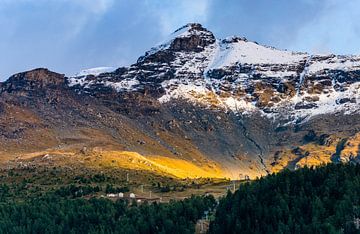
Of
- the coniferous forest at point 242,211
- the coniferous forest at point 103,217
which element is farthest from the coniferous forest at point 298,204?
the coniferous forest at point 103,217

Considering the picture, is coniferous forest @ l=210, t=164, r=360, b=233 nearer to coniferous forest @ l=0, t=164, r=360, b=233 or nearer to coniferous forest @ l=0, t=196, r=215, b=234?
coniferous forest @ l=0, t=164, r=360, b=233

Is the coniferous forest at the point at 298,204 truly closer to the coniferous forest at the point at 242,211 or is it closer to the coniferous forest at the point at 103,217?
the coniferous forest at the point at 242,211

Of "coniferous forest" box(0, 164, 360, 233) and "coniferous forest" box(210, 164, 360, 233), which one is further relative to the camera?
"coniferous forest" box(0, 164, 360, 233)

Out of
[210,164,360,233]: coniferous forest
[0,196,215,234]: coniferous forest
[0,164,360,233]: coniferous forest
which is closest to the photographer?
[210,164,360,233]: coniferous forest

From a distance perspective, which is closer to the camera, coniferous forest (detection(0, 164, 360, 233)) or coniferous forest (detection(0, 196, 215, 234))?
coniferous forest (detection(0, 164, 360, 233))

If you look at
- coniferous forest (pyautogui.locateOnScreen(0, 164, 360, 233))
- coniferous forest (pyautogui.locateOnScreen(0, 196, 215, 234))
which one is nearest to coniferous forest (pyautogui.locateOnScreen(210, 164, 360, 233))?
coniferous forest (pyautogui.locateOnScreen(0, 164, 360, 233))

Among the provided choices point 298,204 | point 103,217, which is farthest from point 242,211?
point 103,217

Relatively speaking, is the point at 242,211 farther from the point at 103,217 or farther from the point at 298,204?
the point at 103,217

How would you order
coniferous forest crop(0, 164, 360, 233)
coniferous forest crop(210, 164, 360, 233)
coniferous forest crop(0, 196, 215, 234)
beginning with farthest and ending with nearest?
coniferous forest crop(0, 196, 215, 234) → coniferous forest crop(0, 164, 360, 233) → coniferous forest crop(210, 164, 360, 233)

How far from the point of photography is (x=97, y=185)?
168625mm

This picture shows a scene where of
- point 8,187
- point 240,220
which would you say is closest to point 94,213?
point 240,220

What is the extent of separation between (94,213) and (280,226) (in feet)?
132

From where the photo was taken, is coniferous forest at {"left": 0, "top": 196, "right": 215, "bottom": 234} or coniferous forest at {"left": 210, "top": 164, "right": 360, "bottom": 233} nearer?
coniferous forest at {"left": 210, "top": 164, "right": 360, "bottom": 233}

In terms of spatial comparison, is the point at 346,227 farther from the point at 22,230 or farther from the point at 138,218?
the point at 22,230
